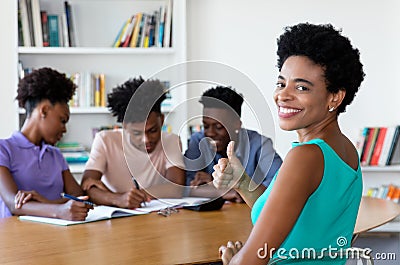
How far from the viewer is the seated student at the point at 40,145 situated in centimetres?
302

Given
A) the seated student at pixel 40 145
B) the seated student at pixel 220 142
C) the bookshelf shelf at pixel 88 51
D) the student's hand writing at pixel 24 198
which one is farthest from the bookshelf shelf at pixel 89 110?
the student's hand writing at pixel 24 198

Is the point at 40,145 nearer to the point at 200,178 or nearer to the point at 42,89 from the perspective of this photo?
the point at 42,89

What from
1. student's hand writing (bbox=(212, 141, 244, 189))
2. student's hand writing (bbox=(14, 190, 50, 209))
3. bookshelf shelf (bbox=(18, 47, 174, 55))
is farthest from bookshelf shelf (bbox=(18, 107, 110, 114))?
student's hand writing (bbox=(212, 141, 244, 189))

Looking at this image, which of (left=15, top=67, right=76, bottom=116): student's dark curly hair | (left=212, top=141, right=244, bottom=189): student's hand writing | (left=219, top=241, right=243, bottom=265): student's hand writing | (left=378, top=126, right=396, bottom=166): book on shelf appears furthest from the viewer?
(left=378, top=126, right=396, bottom=166): book on shelf

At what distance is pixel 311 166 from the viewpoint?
1470 millimetres

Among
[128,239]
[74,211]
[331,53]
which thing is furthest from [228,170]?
[74,211]

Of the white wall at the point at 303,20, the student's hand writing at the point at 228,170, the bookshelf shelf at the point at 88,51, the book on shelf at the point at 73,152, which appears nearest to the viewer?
the student's hand writing at the point at 228,170

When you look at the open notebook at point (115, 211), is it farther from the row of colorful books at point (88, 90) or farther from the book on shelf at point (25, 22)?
the book on shelf at point (25, 22)

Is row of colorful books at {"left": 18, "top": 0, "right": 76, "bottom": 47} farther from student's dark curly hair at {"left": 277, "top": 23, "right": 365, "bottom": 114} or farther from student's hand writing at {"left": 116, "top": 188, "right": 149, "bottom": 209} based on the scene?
student's dark curly hair at {"left": 277, "top": 23, "right": 365, "bottom": 114}

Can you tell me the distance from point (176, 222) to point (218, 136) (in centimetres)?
53

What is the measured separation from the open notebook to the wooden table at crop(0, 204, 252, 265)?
0.13 feet

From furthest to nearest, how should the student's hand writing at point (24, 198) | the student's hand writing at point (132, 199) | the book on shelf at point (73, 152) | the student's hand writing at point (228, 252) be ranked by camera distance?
1. the book on shelf at point (73, 152)
2. the student's hand writing at point (132, 199)
3. the student's hand writing at point (24, 198)
4. the student's hand writing at point (228, 252)

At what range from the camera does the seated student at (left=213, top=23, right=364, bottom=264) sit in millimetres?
1448

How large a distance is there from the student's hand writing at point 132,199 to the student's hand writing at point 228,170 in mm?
1114
